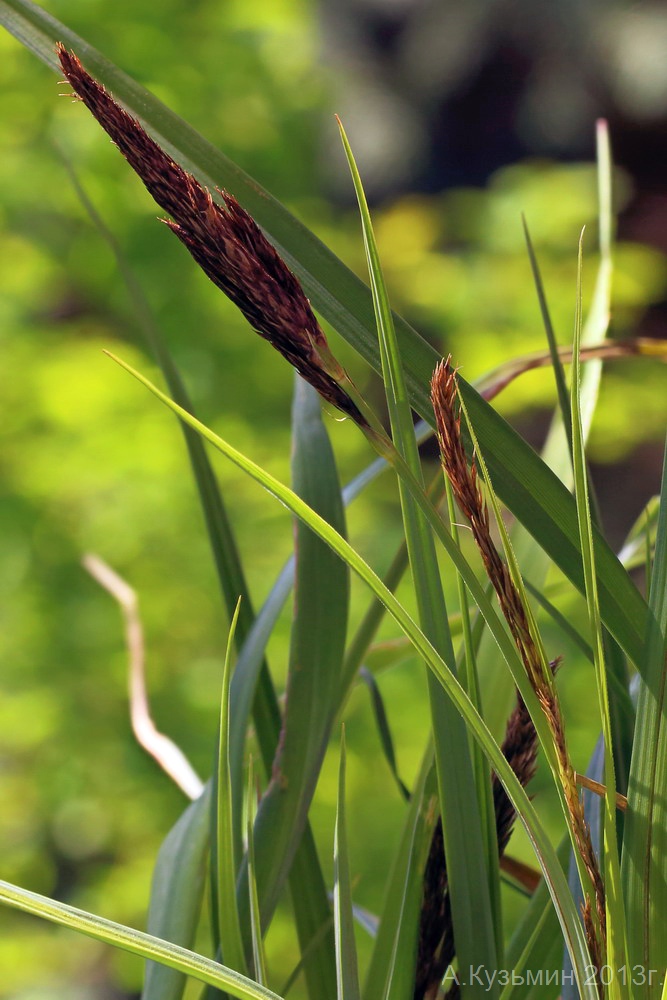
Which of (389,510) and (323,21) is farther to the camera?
(323,21)

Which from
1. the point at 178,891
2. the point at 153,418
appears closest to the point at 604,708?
the point at 178,891

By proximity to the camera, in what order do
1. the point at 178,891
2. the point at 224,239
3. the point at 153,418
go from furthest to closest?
1. the point at 153,418
2. the point at 178,891
3. the point at 224,239

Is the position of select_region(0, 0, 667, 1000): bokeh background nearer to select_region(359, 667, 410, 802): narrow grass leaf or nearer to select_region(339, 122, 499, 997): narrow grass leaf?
select_region(359, 667, 410, 802): narrow grass leaf

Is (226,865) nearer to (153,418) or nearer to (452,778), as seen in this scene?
(452,778)

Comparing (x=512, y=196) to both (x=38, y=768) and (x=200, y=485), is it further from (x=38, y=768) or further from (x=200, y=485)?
(x=200, y=485)

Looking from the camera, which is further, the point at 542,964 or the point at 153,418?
the point at 153,418

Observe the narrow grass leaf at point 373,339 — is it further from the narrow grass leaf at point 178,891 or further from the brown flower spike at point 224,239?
the narrow grass leaf at point 178,891

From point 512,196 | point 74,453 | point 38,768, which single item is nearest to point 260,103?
point 512,196
